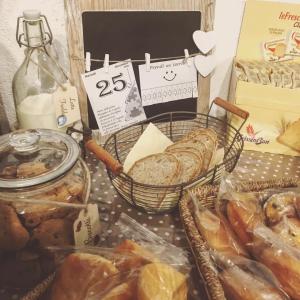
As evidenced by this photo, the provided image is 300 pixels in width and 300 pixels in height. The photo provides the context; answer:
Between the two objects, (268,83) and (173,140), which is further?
(173,140)

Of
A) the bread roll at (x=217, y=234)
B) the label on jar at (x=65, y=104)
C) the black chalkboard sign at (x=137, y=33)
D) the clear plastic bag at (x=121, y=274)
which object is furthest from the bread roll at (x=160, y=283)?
the black chalkboard sign at (x=137, y=33)

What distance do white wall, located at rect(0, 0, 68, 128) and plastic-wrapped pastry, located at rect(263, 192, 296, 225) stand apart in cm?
62

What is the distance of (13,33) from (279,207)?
Answer: 732 mm

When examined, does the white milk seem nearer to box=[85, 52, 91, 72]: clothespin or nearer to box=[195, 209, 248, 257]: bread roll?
box=[85, 52, 91, 72]: clothespin

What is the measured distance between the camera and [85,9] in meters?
0.87

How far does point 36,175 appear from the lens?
561 millimetres

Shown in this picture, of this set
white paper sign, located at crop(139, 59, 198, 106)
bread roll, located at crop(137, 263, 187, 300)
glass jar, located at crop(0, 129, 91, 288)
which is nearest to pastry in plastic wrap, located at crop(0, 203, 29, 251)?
glass jar, located at crop(0, 129, 91, 288)

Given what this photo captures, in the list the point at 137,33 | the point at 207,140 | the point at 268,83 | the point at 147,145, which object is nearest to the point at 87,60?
the point at 137,33

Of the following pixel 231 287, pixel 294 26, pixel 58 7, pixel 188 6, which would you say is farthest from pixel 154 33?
pixel 231 287

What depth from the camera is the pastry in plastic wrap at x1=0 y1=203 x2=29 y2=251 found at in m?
0.58

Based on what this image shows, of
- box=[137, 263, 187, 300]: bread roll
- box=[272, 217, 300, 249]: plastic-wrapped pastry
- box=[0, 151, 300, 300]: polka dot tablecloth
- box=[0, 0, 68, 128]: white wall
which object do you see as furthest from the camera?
box=[0, 0, 68, 128]: white wall

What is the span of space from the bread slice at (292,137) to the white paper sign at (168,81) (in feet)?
0.92

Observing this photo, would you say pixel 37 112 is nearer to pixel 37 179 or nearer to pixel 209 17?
pixel 37 179

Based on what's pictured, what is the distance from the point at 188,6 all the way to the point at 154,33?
0.11 meters
